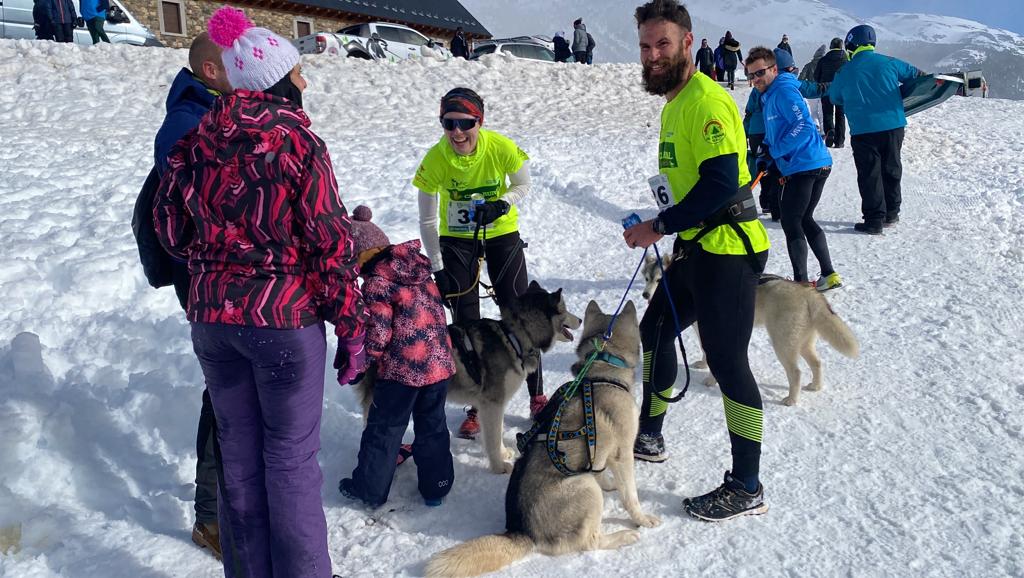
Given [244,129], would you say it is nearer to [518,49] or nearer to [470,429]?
[470,429]

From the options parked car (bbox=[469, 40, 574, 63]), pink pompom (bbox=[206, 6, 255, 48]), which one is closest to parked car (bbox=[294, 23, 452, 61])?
parked car (bbox=[469, 40, 574, 63])

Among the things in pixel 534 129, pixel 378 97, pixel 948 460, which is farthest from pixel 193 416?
pixel 378 97

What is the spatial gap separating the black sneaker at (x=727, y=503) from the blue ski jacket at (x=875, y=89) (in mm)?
6304

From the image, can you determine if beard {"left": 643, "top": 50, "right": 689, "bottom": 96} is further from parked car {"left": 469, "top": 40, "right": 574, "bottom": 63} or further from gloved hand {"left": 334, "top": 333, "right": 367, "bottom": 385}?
parked car {"left": 469, "top": 40, "right": 574, "bottom": 63}

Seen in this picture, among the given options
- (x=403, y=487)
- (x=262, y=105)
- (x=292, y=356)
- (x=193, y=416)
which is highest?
(x=262, y=105)

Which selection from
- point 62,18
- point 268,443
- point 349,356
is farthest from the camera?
point 62,18

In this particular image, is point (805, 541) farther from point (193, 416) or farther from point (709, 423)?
point (193, 416)

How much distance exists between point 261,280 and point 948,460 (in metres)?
3.66

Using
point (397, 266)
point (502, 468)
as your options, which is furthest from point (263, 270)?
point (502, 468)

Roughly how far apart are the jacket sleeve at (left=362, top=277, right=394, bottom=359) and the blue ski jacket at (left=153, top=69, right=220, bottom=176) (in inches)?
41.6

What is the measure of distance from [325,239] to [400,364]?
1.22 m

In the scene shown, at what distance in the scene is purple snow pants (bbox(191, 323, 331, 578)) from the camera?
6.82 feet

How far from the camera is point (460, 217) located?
4.07m

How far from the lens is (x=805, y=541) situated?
9.43 ft
